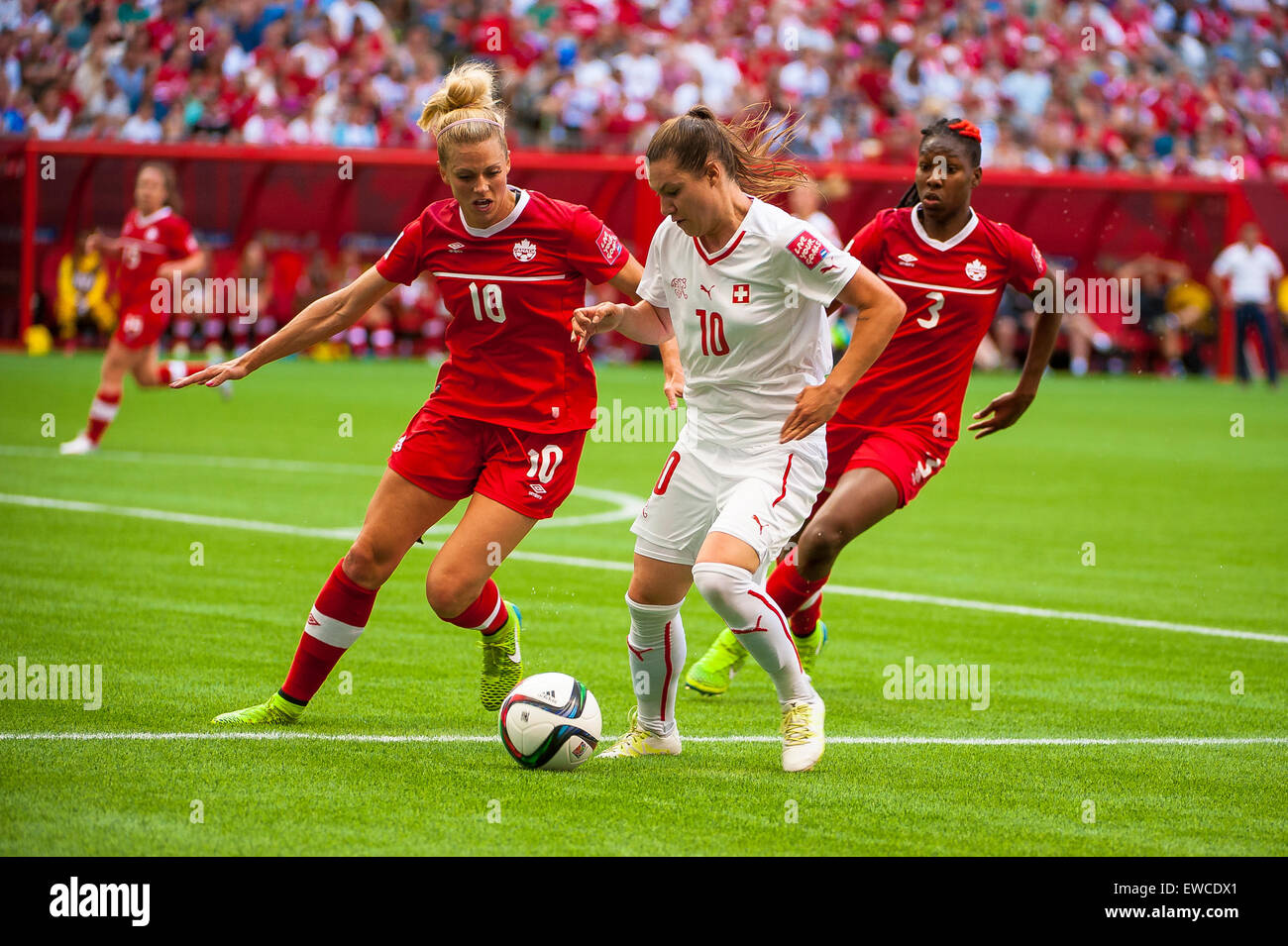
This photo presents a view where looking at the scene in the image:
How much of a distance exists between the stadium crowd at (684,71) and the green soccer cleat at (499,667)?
64.4 ft

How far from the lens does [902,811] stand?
5102 mm

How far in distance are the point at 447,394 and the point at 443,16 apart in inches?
906

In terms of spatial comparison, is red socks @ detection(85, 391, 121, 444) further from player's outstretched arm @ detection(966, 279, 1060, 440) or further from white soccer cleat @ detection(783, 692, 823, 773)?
white soccer cleat @ detection(783, 692, 823, 773)

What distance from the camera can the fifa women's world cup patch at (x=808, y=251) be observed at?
5.40 metres

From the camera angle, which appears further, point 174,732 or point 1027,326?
point 1027,326

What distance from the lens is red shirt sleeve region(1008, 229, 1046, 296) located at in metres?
7.08

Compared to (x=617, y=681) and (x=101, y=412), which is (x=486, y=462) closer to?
(x=617, y=681)

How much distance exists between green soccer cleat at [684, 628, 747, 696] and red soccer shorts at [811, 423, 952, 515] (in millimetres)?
719

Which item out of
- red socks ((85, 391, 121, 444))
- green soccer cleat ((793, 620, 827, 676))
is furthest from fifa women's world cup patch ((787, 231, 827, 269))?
red socks ((85, 391, 121, 444))

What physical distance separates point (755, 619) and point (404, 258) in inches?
72.7

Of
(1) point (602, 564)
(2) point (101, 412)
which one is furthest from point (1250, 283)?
(1) point (602, 564)

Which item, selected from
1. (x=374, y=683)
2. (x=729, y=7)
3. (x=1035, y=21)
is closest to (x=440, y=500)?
(x=374, y=683)

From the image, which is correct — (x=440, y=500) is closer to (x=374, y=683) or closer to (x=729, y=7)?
(x=374, y=683)

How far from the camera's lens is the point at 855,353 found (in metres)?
5.37
